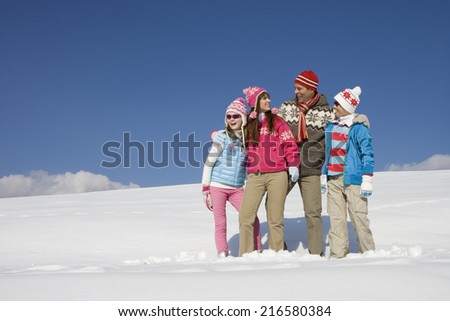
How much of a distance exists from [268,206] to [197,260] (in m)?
0.96

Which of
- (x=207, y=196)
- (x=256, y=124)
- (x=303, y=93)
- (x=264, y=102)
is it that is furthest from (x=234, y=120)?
(x=207, y=196)

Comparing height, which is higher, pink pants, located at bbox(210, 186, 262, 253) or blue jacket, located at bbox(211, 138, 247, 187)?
blue jacket, located at bbox(211, 138, 247, 187)

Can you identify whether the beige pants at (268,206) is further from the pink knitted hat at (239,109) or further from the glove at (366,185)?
the glove at (366,185)

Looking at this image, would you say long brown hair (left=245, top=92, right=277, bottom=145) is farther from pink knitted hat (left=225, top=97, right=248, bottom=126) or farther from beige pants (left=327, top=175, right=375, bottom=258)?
beige pants (left=327, top=175, right=375, bottom=258)

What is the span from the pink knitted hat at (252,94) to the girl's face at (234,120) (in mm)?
190

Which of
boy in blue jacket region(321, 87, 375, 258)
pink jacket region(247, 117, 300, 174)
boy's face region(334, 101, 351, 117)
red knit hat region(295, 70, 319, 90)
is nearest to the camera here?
boy in blue jacket region(321, 87, 375, 258)

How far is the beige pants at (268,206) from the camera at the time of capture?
4473 millimetres

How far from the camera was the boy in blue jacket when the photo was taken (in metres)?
4.40

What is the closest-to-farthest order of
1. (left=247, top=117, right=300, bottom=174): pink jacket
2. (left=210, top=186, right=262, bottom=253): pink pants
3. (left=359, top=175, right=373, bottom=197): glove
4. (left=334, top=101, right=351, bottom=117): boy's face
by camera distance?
(left=359, top=175, right=373, bottom=197): glove
(left=247, top=117, right=300, bottom=174): pink jacket
(left=334, top=101, right=351, bottom=117): boy's face
(left=210, top=186, right=262, bottom=253): pink pants

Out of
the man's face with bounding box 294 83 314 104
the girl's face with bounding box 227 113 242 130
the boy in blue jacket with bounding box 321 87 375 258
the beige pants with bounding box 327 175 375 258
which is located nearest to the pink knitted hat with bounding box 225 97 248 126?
the girl's face with bounding box 227 113 242 130

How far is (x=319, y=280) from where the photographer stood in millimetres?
2420

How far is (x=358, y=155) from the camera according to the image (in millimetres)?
4473

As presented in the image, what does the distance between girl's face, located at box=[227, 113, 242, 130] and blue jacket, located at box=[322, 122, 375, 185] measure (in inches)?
47.5
